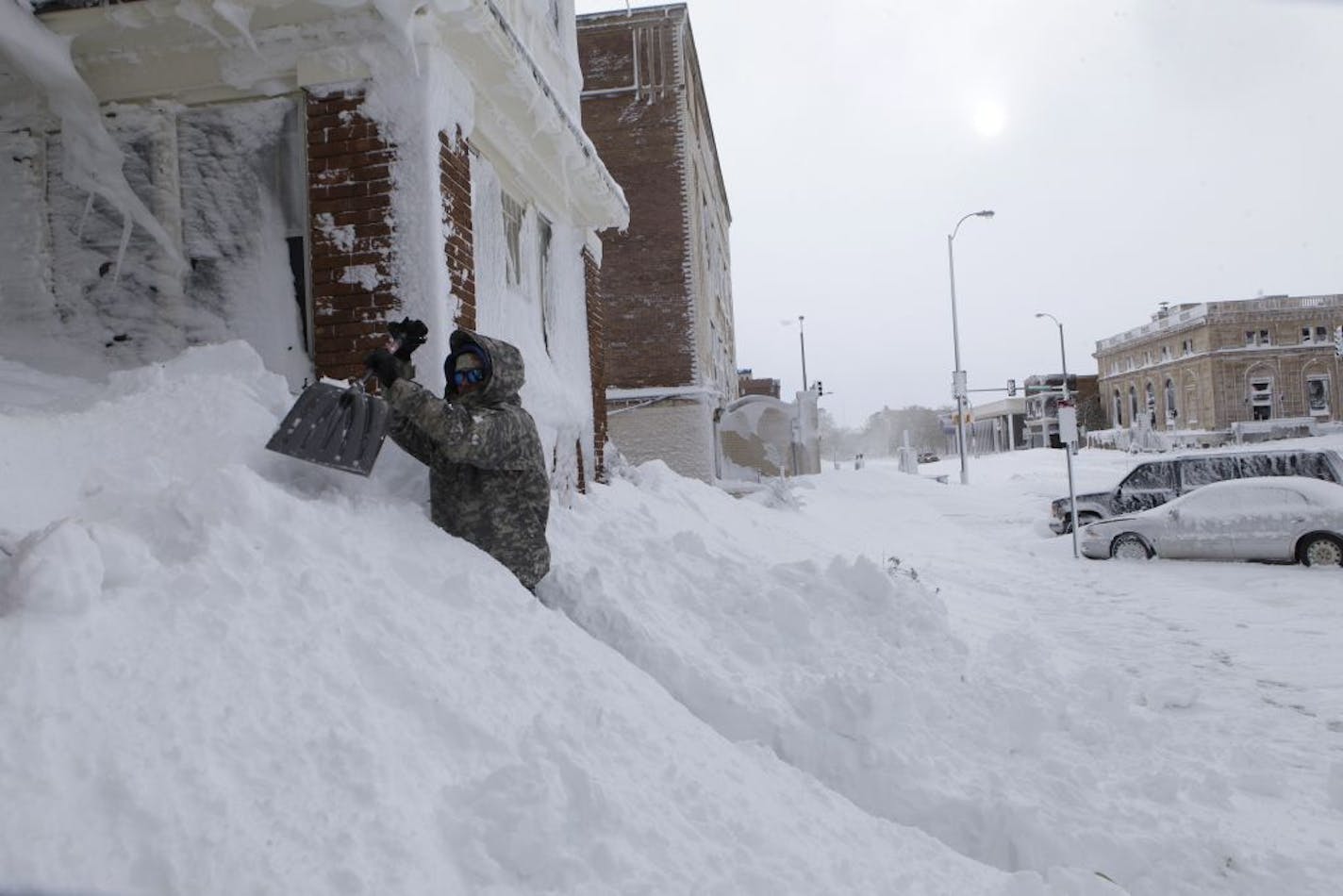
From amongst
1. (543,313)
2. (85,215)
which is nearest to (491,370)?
(85,215)

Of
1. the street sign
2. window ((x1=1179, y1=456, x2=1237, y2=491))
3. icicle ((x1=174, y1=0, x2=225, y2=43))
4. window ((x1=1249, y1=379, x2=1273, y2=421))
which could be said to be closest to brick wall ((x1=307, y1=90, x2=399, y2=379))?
icicle ((x1=174, y1=0, x2=225, y2=43))

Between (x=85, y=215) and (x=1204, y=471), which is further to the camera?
(x=1204, y=471)

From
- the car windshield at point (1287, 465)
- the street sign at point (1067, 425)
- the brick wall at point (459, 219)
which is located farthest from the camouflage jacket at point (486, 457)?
the car windshield at point (1287, 465)

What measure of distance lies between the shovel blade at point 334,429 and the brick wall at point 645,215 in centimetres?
1507

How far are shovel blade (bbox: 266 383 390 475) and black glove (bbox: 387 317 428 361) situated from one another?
458 millimetres

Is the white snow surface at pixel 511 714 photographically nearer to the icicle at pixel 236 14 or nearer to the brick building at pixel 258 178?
the brick building at pixel 258 178

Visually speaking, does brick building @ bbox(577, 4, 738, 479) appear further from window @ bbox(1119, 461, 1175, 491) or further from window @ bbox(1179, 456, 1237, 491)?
window @ bbox(1179, 456, 1237, 491)

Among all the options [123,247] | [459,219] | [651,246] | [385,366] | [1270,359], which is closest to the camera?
[385,366]

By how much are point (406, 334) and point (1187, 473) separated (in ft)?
48.8

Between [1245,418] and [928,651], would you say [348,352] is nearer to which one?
[928,651]

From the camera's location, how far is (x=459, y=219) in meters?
5.37

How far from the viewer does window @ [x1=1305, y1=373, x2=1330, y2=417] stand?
57.4m

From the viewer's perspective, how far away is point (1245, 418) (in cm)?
5731

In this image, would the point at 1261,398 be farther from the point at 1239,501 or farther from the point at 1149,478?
the point at 1239,501
